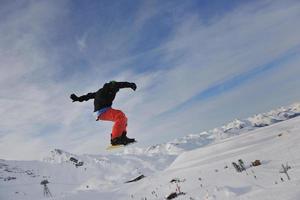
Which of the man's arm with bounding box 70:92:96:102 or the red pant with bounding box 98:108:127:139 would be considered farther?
the man's arm with bounding box 70:92:96:102

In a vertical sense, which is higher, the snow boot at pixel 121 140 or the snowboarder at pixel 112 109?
the snowboarder at pixel 112 109

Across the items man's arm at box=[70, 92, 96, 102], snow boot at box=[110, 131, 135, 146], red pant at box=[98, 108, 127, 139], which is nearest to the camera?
red pant at box=[98, 108, 127, 139]

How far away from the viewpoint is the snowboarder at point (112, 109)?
9.06m

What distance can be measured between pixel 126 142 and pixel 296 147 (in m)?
10.2

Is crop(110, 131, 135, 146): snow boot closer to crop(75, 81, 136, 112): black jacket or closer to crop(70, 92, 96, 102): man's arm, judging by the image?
crop(75, 81, 136, 112): black jacket

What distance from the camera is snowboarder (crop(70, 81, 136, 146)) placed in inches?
357

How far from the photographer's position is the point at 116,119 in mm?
9344

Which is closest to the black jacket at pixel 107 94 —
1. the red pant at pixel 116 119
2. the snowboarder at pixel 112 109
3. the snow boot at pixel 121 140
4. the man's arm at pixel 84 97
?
the snowboarder at pixel 112 109

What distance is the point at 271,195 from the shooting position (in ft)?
26.9

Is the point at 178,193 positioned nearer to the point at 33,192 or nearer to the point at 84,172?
the point at 33,192

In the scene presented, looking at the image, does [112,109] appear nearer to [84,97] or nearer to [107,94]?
[107,94]

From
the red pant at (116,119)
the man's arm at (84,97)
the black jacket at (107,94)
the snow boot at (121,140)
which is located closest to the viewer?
the black jacket at (107,94)

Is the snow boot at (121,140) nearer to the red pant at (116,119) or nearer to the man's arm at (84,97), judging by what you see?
the red pant at (116,119)

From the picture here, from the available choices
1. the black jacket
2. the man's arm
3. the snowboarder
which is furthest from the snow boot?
the man's arm
